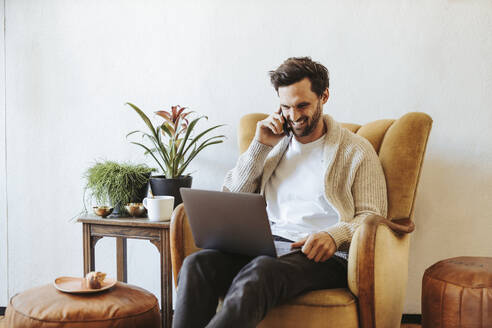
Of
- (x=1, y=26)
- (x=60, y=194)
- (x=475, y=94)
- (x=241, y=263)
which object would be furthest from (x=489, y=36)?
(x=1, y=26)

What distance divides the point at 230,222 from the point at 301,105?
0.55 meters

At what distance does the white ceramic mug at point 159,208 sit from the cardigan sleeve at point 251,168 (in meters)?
0.31

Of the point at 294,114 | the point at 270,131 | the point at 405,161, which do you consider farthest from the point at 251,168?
the point at 405,161

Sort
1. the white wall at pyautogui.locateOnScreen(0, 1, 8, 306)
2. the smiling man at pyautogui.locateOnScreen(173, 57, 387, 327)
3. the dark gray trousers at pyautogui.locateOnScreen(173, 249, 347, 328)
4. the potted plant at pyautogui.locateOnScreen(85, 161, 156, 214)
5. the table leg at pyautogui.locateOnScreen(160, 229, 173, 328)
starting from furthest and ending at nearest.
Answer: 1. the white wall at pyautogui.locateOnScreen(0, 1, 8, 306)
2. the potted plant at pyautogui.locateOnScreen(85, 161, 156, 214)
3. the table leg at pyautogui.locateOnScreen(160, 229, 173, 328)
4. the smiling man at pyautogui.locateOnScreen(173, 57, 387, 327)
5. the dark gray trousers at pyautogui.locateOnScreen(173, 249, 347, 328)

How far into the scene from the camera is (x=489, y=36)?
213 centimetres

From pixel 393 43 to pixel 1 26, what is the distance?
1995 mm

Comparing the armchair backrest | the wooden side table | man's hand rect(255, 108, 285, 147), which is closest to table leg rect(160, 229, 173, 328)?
the wooden side table

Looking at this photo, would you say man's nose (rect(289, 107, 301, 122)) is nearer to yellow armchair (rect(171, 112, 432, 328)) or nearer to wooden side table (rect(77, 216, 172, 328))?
yellow armchair (rect(171, 112, 432, 328))

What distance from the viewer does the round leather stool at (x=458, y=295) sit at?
151 centimetres

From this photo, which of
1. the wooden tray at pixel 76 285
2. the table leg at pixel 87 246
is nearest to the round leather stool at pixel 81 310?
the wooden tray at pixel 76 285

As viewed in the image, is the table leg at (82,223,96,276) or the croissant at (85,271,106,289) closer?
the croissant at (85,271,106,289)

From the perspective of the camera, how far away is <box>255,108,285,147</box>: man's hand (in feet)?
5.84

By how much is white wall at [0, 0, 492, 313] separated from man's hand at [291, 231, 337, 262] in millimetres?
915

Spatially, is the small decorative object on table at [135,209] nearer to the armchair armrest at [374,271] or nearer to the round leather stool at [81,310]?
the round leather stool at [81,310]
